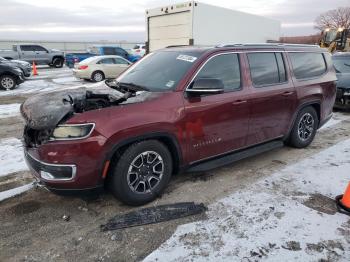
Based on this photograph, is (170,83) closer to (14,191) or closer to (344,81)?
(14,191)

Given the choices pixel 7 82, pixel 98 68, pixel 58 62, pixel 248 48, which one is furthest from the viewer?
pixel 58 62

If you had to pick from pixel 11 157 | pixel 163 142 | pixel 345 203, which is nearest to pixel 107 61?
pixel 11 157

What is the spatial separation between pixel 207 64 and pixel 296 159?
2.33 m

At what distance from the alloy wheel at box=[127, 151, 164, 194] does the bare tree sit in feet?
187

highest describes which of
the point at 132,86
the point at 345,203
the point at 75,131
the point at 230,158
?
the point at 132,86

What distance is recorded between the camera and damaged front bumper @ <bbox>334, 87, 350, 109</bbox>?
28.7ft

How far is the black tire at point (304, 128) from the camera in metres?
5.64

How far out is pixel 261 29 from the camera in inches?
583

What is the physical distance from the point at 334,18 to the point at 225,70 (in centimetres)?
6080

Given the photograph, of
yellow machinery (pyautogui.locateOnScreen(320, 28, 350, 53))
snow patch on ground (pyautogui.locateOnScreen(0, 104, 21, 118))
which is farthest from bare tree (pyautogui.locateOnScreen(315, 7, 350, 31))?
snow patch on ground (pyautogui.locateOnScreen(0, 104, 21, 118))

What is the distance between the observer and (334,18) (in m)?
56.3

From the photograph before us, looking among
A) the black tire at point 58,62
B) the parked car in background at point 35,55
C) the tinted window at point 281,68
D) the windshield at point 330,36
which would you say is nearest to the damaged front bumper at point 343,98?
the tinted window at point 281,68

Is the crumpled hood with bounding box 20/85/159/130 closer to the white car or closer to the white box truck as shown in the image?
the white box truck

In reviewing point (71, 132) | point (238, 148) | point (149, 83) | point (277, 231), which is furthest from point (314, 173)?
point (71, 132)
